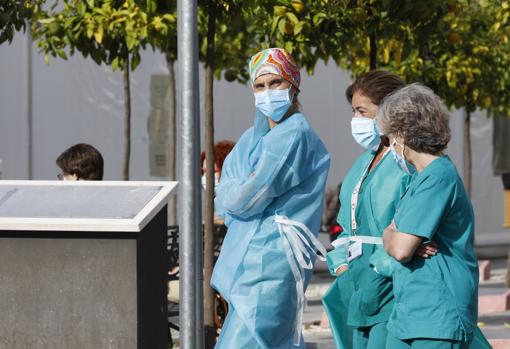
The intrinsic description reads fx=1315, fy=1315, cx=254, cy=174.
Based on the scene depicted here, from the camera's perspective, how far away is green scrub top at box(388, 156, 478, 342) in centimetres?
436

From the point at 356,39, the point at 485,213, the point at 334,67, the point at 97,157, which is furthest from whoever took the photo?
the point at 485,213

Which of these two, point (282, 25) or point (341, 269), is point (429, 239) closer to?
point (341, 269)

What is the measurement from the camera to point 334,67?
1739cm

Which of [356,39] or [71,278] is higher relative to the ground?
[356,39]

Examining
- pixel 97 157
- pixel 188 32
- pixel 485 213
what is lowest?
pixel 485 213

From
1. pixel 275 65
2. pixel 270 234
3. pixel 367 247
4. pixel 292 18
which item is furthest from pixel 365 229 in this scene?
pixel 292 18

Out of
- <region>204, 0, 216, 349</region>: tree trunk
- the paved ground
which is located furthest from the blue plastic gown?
the paved ground

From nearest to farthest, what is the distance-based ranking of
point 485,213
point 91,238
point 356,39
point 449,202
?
point 449,202 < point 91,238 < point 356,39 < point 485,213

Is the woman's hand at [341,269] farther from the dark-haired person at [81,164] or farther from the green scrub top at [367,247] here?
the dark-haired person at [81,164]

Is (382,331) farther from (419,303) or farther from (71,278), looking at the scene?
(71,278)

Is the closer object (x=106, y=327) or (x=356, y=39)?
(x=106, y=327)

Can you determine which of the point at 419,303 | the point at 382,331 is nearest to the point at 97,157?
the point at 382,331

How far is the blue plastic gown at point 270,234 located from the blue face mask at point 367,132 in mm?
410

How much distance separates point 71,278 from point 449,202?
1895 mm
